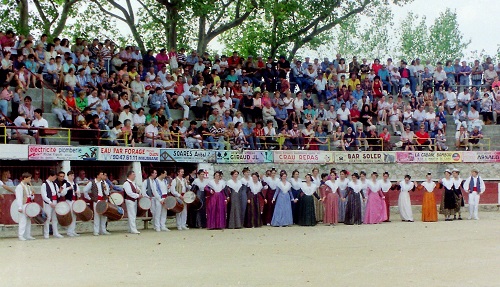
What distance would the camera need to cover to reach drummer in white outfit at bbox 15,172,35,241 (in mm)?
19250

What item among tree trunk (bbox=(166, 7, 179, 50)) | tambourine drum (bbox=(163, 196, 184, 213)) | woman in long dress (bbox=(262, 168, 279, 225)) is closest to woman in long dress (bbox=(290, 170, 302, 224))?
woman in long dress (bbox=(262, 168, 279, 225))

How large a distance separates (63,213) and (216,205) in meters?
4.39

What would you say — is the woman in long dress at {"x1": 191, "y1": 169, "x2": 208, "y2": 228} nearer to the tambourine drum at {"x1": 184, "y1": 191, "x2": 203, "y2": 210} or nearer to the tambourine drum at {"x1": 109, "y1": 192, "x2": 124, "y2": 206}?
the tambourine drum at {"x1": 184, "y1": 191, "x2": 203, "y2": 210}

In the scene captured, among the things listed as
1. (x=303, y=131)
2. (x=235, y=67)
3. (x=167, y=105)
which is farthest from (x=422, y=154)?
(x=167, y=105)

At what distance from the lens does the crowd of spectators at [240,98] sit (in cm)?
2559

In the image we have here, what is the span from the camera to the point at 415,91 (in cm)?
3491

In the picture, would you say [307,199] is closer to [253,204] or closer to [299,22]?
[253,204]

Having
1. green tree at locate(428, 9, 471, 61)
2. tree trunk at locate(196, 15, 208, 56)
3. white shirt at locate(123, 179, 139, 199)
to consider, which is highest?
green tree at locate(428, 9, 471, 61)

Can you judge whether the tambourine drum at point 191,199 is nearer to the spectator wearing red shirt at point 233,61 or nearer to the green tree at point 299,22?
the spectator wearing red shirt at point 233,61

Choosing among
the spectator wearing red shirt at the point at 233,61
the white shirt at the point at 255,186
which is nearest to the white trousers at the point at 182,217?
the white shirt at the point at 255,186

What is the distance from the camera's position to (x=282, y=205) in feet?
78.5

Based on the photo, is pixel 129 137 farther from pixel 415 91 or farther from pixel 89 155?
pixel 415 91

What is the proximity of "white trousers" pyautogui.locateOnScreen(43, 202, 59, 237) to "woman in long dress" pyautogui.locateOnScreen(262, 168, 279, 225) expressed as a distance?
608cm

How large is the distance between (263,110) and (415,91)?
25.5 ft
